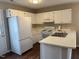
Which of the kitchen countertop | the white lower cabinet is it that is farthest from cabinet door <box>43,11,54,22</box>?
the kitchen countertop

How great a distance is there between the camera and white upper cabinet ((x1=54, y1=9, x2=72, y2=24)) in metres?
3.59

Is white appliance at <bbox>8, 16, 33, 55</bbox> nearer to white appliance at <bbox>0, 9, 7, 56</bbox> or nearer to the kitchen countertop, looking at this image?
white appliance at <bbox>0, 9, 7, 56</bbox>

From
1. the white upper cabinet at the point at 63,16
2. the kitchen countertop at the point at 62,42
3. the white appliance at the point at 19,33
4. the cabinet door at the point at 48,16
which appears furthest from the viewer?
the cabinet door at the point at 48,16

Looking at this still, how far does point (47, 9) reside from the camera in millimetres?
4652

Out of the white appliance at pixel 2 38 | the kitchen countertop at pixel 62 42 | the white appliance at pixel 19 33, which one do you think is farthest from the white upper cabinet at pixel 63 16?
the white appliance at pixel 2 38

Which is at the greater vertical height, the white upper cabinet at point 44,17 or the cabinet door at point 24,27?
the white upper cabinet at point 44,17

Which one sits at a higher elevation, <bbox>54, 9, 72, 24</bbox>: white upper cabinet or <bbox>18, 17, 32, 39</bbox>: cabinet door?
<bbox>54, 9, 72, 24</bbox>: white upper cabinet

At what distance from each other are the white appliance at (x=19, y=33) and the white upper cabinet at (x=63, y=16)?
5.24 feet

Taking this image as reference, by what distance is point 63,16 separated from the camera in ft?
12.3

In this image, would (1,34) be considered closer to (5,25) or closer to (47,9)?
(5,25)

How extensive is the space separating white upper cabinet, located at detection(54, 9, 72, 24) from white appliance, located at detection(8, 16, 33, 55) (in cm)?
160

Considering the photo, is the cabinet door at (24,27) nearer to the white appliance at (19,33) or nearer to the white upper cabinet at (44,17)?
the white appliance at (19,33)

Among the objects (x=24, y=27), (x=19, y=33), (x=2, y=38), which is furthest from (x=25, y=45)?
(x=2, y=38)

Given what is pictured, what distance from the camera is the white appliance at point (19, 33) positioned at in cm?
303
